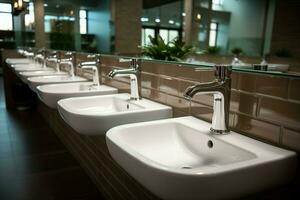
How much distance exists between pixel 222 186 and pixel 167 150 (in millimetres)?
432

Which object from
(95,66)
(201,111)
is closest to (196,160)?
(201,111)

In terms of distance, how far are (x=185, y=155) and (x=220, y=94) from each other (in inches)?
10.8

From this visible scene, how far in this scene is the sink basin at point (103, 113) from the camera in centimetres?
110

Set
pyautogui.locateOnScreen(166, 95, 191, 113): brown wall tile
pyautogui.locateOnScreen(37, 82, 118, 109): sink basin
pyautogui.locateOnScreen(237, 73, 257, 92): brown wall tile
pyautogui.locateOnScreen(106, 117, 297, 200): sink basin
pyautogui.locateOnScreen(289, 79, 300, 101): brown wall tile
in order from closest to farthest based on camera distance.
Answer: pyautogui.locateOnScreen(106, 117, 297, 200): sink basin → pyautogui.locateOnScreen(289, 79, 300, 101): brown wall tile → pyautogui.locateOnScreen(237, 73, 257, 92): brown wall tile → pyautogui.locateOnScreen(166, 95, 191, 113): brown wall tile → pyautogui.locateOnScreen(37, 82, 118, 109): sink basin

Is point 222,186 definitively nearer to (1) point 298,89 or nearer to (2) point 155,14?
(1) point 298,89

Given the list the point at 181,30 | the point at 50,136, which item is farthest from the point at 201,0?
the point at 50,136

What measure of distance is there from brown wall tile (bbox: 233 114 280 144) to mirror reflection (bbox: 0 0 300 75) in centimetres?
17

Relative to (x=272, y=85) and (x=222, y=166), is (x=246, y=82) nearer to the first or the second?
(x=272, y=85)

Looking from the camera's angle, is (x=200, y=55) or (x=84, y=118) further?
(x=200, y=55)

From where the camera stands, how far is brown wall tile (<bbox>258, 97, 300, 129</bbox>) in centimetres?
78

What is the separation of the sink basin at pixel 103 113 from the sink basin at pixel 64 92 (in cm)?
12

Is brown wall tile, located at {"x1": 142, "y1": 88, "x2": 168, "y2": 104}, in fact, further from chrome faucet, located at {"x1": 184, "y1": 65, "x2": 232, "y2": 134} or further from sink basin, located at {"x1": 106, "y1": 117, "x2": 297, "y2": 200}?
chrome faucet, located at {"x1": 184, "y1": 65, "x2": 232, "y2": 134}

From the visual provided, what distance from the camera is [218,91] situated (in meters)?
0.94

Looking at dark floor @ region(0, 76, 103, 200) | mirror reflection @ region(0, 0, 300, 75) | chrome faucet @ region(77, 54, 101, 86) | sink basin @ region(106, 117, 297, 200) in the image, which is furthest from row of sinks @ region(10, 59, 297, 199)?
dark floor @ region(0, 76, 103, 200)
